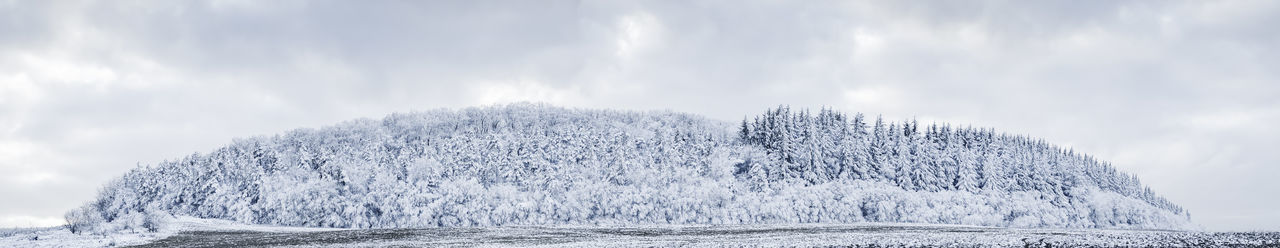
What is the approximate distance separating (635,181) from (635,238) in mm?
43688

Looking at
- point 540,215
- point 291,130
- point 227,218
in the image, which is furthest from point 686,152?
point 291,130

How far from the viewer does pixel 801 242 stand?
36969 mm

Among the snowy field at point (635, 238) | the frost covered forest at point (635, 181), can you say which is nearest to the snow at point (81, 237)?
the snowy field at point (635, 238)

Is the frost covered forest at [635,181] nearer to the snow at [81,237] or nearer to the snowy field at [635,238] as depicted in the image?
the snow at [81,237]

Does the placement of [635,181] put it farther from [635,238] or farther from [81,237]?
[81,237]

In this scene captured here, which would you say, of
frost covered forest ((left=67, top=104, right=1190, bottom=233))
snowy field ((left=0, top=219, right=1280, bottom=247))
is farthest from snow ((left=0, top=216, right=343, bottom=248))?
frost covered forest ((left=67, top=104, right=1190, bottom=233))

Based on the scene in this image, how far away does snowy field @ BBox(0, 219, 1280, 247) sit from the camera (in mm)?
34469

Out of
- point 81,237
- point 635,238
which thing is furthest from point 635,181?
point 81,237

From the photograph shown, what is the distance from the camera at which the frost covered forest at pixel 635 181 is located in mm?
79750

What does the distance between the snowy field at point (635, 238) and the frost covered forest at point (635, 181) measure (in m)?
12.5

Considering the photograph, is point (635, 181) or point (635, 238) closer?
point (635, 238)

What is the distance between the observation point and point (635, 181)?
8869cm

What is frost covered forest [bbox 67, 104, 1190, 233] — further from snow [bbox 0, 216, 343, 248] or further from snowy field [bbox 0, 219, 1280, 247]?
snowy field [bbox 0, 219, 1280, 247]

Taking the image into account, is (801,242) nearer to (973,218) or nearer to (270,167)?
(973,218)
